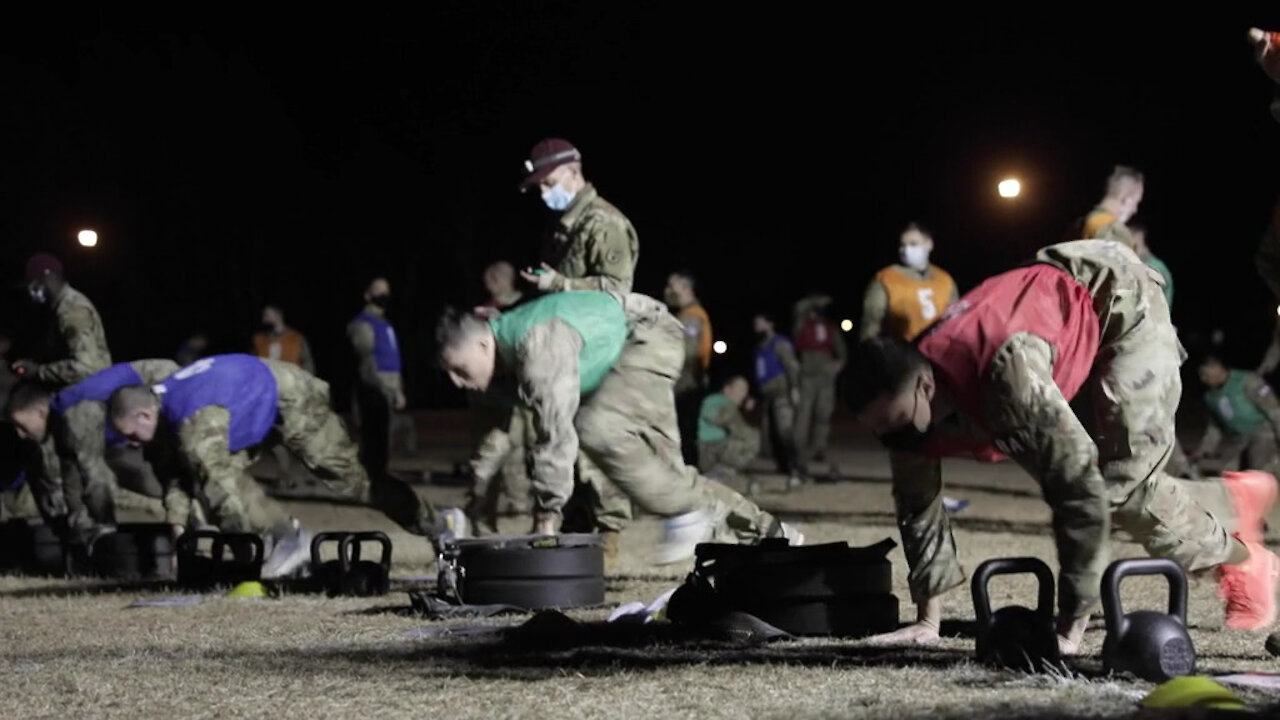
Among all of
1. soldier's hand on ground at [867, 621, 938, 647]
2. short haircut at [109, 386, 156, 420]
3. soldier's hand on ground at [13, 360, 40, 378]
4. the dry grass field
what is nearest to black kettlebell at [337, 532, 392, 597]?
the dry grass field

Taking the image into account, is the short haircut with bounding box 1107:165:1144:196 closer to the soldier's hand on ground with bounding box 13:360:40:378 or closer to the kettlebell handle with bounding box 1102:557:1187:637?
the kettlebell handle with bounding box 1102:557:1187:637

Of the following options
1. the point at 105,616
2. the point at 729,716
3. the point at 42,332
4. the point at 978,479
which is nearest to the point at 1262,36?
the point at 729,716

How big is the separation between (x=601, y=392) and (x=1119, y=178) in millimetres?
4032

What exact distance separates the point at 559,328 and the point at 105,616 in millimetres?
2559

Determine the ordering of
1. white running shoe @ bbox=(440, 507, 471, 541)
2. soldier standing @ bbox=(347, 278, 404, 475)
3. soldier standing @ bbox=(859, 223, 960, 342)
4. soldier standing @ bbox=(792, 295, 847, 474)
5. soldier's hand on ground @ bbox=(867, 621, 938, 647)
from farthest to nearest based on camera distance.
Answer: soldier standing @ bbox=(347, 278, 404, 475) → soldier standing @ bbox=(792, 295, 847, 474) → soldier standing @ bbox=(859, 223, 960, 342) → white running shoe @ bbox=(440, 507, 471, 541) → soldier's hand on ground @ bbox=(867, 621, 938, 647)

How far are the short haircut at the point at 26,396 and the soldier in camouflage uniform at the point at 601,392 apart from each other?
5103mm

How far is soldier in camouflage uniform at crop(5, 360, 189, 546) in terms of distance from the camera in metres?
10.9

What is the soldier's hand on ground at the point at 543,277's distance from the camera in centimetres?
876

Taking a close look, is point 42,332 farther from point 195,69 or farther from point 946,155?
point 946,155

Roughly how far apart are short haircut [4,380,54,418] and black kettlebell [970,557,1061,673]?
8.55 meters

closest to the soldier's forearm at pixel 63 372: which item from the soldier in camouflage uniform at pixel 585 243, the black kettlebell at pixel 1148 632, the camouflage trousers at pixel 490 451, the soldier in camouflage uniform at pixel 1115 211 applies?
the camouflage trousers at pixel 490 451

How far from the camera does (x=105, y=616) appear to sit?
7.76 metres

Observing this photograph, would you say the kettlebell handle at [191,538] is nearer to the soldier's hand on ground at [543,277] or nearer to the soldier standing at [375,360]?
the soldier's hand on ground at [543,277]

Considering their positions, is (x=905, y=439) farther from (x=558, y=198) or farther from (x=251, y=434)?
(x=251, y=434)
